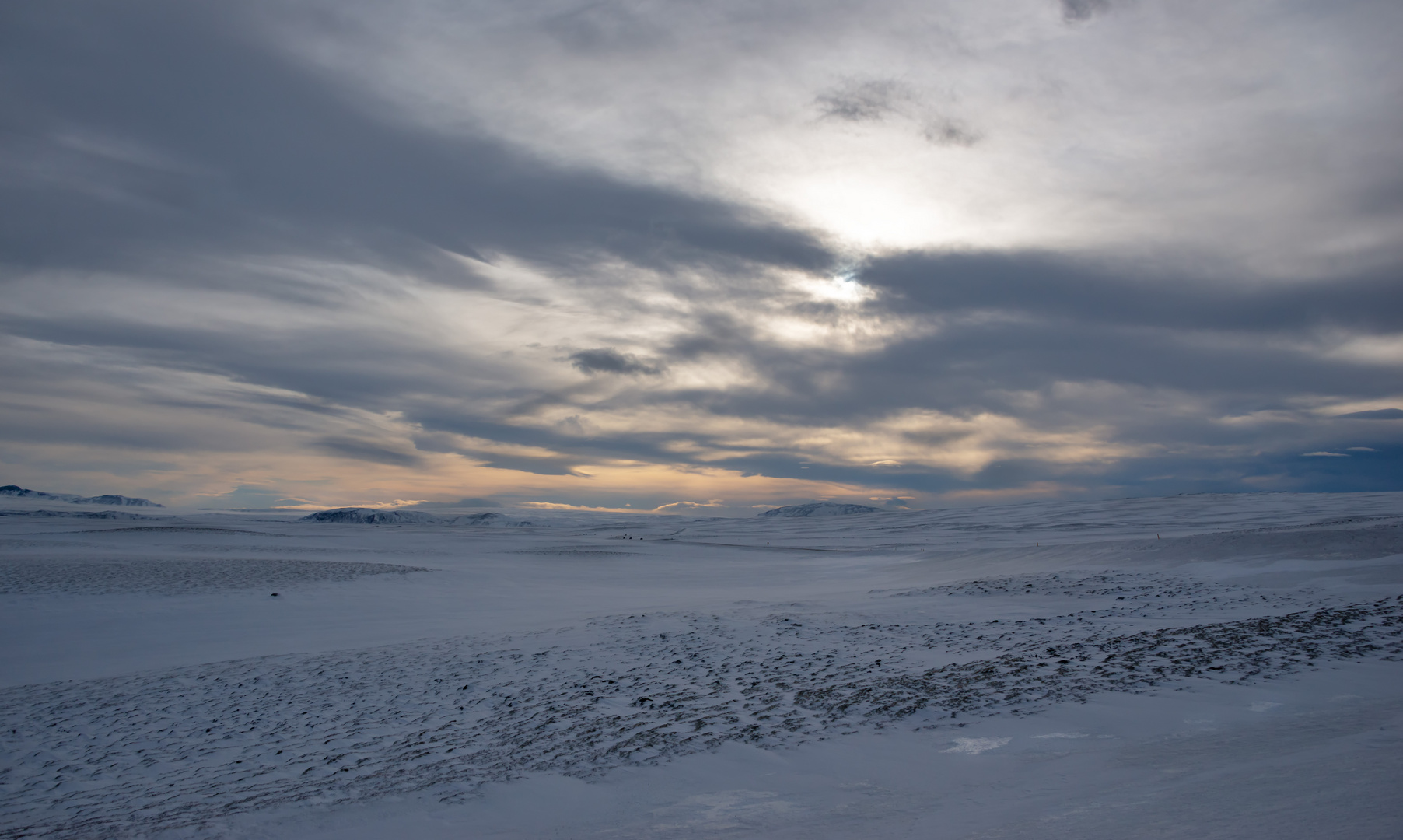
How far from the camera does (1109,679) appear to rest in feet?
30.7

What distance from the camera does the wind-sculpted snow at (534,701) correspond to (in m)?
7.51

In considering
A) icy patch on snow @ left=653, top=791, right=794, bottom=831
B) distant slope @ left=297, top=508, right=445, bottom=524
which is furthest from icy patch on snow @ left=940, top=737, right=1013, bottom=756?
distant slope @ left=297, top=508, right=445, bottom=524

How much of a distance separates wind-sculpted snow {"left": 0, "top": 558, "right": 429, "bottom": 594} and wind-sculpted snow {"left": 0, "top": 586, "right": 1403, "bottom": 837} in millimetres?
11381

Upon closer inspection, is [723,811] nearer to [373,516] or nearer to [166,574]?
[166,574]

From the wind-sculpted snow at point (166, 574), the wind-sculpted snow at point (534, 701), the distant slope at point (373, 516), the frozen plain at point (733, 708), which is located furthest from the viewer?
the distant slope at point (373, 516)

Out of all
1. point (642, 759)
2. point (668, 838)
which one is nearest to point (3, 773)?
point (642, 759)

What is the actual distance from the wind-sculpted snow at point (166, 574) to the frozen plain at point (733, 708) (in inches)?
14.9

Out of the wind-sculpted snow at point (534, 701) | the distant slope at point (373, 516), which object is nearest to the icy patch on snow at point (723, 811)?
the wind-sculpted snow at point (534, 701)

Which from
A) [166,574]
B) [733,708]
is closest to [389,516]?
[166,574]

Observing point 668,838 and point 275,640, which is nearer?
point 668,838

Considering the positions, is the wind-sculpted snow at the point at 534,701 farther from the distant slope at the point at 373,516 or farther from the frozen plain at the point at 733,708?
the distant slope at the point at 373,516

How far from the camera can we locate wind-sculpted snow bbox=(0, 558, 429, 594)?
2134 centimetres

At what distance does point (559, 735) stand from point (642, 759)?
4.72ft

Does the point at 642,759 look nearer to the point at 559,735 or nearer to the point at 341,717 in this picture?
the point at 559,735
